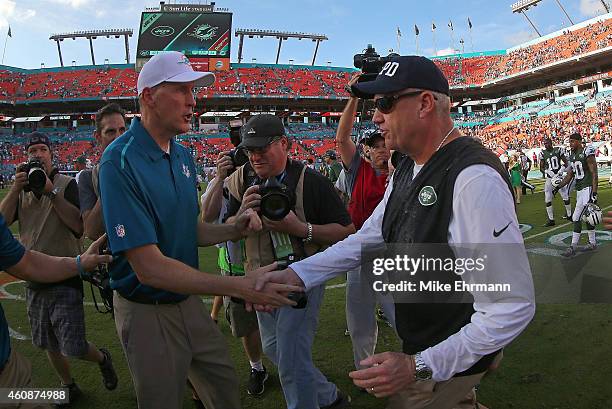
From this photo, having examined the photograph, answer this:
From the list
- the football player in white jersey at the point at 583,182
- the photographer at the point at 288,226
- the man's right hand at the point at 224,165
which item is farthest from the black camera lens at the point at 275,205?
the football player in white jersey at the point at 583,182

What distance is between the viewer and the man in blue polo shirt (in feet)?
7.20

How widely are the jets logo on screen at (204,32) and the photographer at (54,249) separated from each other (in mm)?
42893

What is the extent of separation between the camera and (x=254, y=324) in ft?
13.1

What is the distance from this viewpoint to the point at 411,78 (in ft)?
6.14

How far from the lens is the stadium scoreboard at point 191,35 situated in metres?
42.0

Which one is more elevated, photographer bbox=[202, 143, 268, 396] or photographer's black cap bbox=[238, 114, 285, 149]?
photographer's black cap bbox=[238, 114, 285, 149]

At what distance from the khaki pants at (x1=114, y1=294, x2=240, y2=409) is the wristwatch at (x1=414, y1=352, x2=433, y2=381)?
4.73 feet

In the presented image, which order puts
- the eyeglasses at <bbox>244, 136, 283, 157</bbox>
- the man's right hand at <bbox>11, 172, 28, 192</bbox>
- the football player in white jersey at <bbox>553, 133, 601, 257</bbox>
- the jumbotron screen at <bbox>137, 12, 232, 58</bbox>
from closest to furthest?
the eyeglasses at <bbox>244, 136, 283, 157</bbox>, the man's right hand at <bbox>11, 172, 28, 192</bbox>, the football player in white jersey at <bbox>553, 133, 601, 257</bbox>, the jumbotron screen at <bbox>137, 12, 232, 58</bbox>

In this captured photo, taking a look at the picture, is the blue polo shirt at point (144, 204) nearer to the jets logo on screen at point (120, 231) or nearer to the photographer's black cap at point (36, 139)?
the jets logo on screen at point (120, 231)

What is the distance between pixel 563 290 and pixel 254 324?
481 centimetres

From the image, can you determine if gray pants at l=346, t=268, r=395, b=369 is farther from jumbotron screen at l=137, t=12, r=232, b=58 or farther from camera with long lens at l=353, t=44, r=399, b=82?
jumbotron screen at l=137, t=12, r=232, b=58

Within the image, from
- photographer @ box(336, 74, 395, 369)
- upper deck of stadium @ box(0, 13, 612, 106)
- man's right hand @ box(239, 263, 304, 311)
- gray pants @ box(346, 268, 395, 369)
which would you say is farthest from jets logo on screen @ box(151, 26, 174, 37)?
man's right hand @ box(239, 263, 304, 311)

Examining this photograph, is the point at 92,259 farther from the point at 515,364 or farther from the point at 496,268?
the point at 515,364

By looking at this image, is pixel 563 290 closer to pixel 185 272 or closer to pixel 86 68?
pixel 185 272
